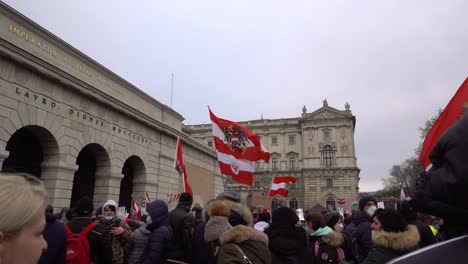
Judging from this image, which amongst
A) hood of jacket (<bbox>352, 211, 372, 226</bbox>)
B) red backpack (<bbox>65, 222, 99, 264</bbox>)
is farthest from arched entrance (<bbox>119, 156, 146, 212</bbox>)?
hood of jacket (<bbox>352, 211, 372, 226</bbox>)

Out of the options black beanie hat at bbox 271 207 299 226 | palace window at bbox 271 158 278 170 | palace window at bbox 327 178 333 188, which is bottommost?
black beanie hat at bbox 271 207 299 226

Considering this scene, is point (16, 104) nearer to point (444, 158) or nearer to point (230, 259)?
point (230, 259)

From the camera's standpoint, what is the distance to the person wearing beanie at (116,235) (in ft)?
17.3

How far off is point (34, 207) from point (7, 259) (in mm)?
260

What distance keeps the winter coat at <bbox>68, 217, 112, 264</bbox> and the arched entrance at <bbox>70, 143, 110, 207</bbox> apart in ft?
31.8

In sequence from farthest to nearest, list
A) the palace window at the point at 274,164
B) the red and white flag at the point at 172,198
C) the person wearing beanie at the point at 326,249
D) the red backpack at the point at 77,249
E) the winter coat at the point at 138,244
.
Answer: the palace window at the point at 274,164, the red and white flag at the point at 172,198, the winter coat at the point at 138,244, the person wearing beanie at the point at 326,249, the red backpack at the point at 77,249

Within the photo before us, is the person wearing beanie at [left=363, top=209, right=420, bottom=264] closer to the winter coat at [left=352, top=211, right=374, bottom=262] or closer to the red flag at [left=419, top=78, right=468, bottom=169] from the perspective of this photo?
the red flag at [left=419, top=78, right=468, bottom=169]

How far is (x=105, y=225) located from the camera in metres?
5.14

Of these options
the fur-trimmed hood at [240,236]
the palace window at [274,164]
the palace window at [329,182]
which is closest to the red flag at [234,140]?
the fur-trimmed hood at [240,236]

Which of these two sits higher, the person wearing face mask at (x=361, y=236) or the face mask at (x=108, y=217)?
the face mask at (x=108, y=217)

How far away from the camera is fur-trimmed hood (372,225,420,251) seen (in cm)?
364

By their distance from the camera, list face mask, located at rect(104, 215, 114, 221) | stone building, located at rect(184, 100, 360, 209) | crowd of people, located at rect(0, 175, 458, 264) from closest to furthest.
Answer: crowd of people, located at rect(0, 175, 458, 264)
face mask, located at rect(104, 215, 114, 221)
stone building, located at rect(184, 100, 360, 209)

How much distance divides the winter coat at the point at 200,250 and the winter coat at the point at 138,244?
2.97 ft

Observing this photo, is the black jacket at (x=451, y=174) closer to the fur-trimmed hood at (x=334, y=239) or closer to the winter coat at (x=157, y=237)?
the fur-trimmed hood at (x=334, y=239)
